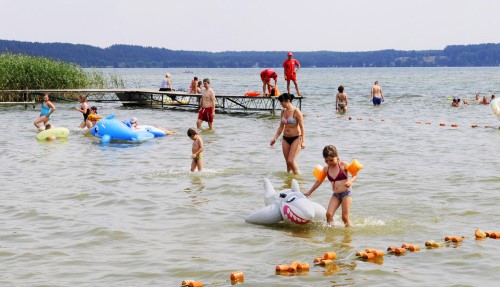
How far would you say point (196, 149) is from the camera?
49.0 ft

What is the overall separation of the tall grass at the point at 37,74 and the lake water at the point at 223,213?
51.1 ft

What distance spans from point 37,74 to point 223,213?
29.2 metres

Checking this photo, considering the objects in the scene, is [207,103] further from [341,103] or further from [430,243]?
[430,243]

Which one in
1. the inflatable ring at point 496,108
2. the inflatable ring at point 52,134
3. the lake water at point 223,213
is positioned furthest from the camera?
the inflatable ring at point 496,108

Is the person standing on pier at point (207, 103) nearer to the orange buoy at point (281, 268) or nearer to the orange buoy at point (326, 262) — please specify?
the orange buoy at point (326, 262)

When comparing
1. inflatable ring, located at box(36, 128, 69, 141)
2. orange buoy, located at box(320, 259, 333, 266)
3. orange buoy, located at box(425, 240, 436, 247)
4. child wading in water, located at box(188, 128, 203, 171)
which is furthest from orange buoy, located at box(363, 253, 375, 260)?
inflatable ring, located at box(36, 128, 69, 141)

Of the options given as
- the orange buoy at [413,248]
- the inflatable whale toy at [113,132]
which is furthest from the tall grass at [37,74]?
the orange buoy at [413,248]

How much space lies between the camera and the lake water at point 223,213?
8406 millimetres

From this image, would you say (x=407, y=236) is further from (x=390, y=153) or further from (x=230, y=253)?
(x=390, y=153)

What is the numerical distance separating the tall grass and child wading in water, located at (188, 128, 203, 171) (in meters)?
24.3

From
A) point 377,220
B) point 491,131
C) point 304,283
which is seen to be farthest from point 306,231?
point 491,131

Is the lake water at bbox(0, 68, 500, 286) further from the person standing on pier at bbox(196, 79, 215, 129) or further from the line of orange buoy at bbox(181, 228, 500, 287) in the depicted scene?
the person standing on pier at bbox(196, 79, 215, 129)

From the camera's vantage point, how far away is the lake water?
Result: 8.41 m

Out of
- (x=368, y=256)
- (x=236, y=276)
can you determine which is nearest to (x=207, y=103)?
(x=368, y=256)
